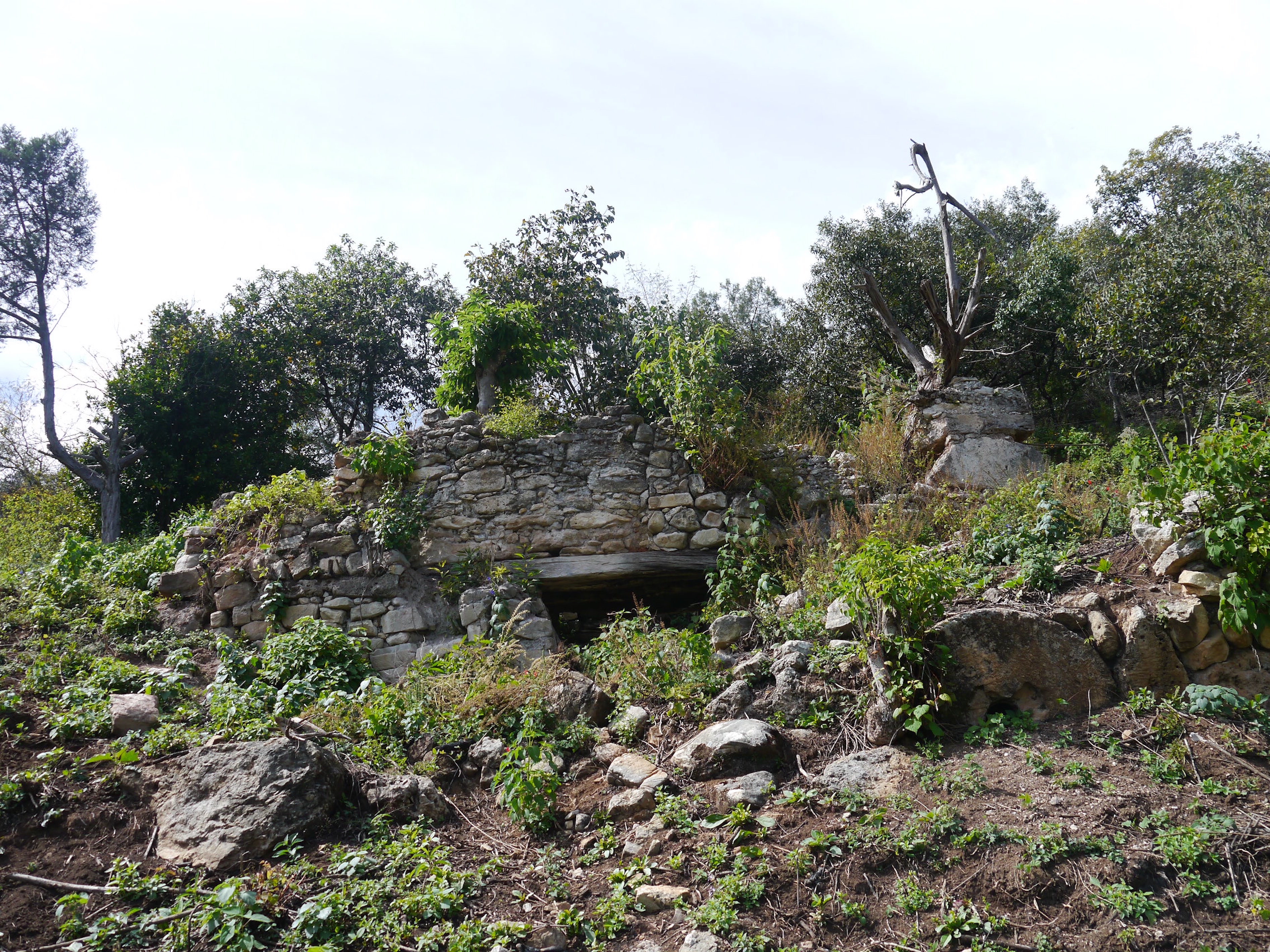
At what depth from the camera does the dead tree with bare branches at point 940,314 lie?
31.8 ft

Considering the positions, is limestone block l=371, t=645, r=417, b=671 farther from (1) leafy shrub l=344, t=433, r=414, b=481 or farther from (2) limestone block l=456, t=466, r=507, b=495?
(1) leafy shrub l=344, t=433, r=414, b=481

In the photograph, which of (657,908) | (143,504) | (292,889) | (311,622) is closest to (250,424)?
(143,504)

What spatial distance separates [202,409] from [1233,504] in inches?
570

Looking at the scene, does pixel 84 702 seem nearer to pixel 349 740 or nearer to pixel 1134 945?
pixel 349 740

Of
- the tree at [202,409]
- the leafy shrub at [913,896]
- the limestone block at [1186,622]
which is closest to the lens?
the leafy shrub at [913,896]

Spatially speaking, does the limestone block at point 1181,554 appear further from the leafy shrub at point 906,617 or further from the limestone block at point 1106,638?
the leafy shrub at point 906,617

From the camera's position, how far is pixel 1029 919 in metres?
3.42

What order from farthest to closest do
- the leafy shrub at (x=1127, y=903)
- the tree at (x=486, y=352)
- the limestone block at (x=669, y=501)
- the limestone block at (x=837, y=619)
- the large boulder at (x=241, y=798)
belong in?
1. the tree at (x=486, y=352)
2. the limestone block at (x=669, y=501)
3. the limestone block at (x=837, y=619)
4. the large boulder at (x=241, y=798)
5. the leafy shrub at (x=1127, y=903)

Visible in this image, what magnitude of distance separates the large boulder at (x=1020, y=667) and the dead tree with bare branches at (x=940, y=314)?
5296mm

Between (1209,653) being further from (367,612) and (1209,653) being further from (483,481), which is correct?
(367,612)

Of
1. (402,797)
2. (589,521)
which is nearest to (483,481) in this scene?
(589,521)

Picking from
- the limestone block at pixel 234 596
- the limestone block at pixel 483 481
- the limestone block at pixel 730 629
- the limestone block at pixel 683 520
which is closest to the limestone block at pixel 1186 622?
the limestone block at pixel 730 629

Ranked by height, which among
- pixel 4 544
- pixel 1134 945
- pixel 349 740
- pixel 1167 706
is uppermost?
pixel 4 544

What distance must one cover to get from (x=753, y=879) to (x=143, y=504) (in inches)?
511
